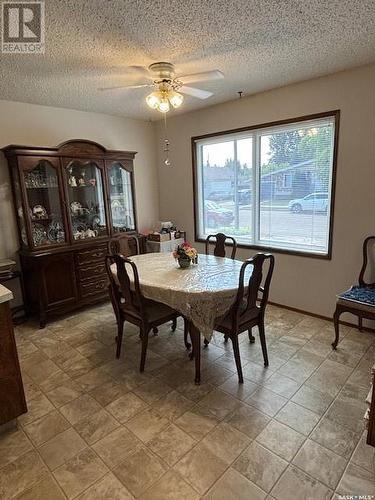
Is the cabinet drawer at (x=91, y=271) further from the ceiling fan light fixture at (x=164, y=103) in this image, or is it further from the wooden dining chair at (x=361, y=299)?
the wooden dining chair at (x=361, y=299)

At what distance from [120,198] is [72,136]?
0.99 metres

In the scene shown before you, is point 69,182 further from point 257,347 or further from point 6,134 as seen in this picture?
point 257,347

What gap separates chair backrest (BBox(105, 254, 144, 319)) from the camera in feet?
7.73

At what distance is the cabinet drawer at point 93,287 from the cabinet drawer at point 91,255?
0.27 meters

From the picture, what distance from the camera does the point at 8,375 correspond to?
1.86 meters

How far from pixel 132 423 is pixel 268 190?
2.86 meters

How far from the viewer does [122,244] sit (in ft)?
11.3

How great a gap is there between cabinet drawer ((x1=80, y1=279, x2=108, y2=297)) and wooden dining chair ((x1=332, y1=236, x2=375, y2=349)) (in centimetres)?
271

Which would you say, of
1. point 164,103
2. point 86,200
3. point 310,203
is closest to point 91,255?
point 86,200

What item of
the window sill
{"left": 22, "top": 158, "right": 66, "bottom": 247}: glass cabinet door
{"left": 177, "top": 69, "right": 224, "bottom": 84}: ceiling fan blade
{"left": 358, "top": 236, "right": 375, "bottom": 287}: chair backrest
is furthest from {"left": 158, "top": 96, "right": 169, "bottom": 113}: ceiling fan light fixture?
{"left": 358, "top": 236, "right": 375, "bottom": 287}: chair backrest

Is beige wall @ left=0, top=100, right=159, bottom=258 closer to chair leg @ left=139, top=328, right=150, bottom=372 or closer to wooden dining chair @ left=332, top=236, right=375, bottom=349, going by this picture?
chair leg @ left=139, top=328, right=150, bottom=372

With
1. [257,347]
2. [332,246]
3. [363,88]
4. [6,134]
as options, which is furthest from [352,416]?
[6,134]

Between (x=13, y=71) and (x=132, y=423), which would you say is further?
(x=13, y=71)

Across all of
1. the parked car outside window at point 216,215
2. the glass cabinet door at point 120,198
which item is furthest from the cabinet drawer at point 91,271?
the parked car outside window at point 216,215
